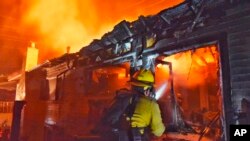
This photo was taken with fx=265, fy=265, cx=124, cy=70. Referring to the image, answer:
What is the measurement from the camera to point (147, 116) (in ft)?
13.2

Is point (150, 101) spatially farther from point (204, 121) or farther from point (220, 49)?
point (204, 121)

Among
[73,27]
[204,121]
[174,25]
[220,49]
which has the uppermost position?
[73,27]

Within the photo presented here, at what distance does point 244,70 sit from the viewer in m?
5.61

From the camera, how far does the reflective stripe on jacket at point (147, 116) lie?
4.00 metres

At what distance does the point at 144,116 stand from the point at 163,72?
6201 millimetres

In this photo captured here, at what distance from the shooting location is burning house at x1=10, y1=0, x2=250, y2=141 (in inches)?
229

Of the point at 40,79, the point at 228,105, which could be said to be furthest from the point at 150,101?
the point at 40,79

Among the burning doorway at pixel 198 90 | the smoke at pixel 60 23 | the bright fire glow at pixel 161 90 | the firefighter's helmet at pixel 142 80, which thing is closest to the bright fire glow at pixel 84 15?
the smoke at pixel 60 23

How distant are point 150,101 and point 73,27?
85.4 ft

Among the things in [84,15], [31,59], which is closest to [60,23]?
[84,15]

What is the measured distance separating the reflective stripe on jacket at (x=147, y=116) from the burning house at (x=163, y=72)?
2.44 m

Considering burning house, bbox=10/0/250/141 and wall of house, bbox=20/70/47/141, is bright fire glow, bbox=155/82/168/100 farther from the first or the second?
wall of house, bbox=20/70/47/141

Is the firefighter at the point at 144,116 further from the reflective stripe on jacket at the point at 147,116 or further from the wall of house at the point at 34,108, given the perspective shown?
the wall of house at the point at 34,108

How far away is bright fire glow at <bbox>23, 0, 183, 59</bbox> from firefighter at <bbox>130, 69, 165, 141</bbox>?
2139cm
